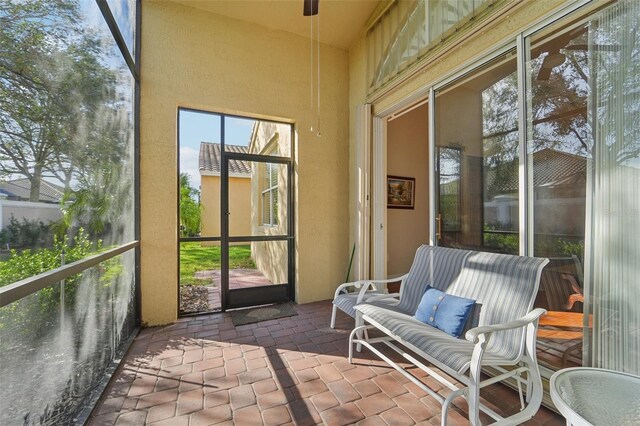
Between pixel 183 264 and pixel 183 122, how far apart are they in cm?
189

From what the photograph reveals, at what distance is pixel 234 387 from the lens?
211cm

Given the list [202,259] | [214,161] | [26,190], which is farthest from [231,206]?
[26,190]

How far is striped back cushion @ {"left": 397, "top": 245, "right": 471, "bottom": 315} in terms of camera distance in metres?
2.36

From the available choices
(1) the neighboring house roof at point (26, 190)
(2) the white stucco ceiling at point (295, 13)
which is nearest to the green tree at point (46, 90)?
(1) the neighboring house roof at point (26, 190)

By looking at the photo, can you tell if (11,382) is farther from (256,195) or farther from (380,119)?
(380,119)

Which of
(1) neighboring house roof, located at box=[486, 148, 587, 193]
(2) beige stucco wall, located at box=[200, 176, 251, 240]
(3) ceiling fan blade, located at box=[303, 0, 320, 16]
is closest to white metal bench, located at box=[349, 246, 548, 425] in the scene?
(1) neighboring house roof, located at box=[486, 148, 587, 193]

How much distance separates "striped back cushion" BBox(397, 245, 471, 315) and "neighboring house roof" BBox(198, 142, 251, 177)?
266 cm

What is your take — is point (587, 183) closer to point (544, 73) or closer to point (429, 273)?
point (544, 73)

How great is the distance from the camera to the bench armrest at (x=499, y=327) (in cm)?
144

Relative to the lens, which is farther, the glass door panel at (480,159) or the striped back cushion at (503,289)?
the glass door panel at (480,159)

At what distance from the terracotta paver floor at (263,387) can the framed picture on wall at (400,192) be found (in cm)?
301

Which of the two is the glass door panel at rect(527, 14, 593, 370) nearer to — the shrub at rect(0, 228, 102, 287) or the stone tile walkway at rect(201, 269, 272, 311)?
the shrub at rect(0, 228, 102, 287)

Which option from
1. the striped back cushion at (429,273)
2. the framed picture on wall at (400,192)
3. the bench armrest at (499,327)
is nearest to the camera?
the bench armrest at (499,327)

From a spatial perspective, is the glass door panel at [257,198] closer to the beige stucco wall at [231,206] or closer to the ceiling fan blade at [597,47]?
the beige stucco wall at [231,206]
